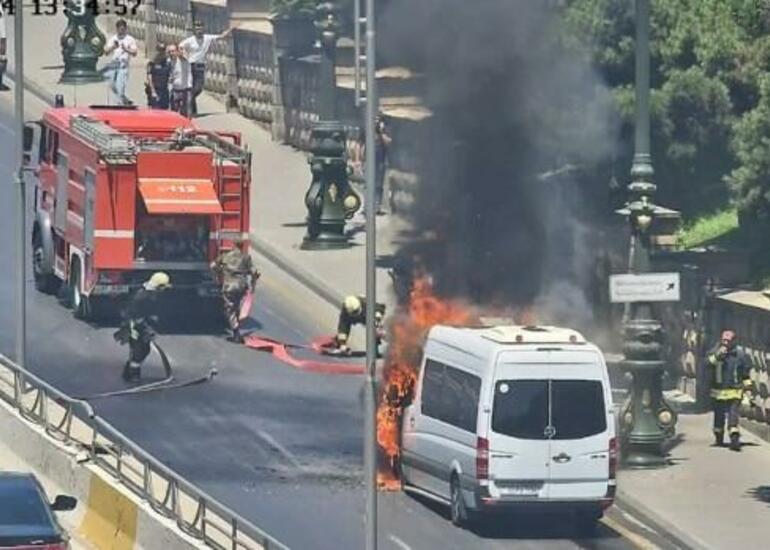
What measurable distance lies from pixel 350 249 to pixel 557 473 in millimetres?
16371

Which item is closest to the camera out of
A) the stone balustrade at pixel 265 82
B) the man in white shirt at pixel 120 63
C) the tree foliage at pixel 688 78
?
the tree foliage at pixel 688 78

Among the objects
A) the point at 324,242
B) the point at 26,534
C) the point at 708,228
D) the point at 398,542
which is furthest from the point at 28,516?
the point at 324,242

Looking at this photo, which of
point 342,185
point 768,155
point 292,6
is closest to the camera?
point 768,155

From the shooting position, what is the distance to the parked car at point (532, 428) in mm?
30594

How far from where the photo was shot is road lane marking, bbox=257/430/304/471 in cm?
3375

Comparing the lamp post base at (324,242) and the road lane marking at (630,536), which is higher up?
the lamp post base at (324,242)

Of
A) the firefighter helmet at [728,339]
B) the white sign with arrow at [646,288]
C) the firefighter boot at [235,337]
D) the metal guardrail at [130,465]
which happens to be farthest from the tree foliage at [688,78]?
the metal guardrail at [130,465]

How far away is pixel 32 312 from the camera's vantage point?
4228cm

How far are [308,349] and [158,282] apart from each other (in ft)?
7.88

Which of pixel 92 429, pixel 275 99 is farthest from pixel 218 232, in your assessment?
pixel 275 99

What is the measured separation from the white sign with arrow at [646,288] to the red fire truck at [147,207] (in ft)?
28.3

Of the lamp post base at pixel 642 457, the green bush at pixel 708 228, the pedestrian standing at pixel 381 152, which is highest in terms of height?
the pedestrian standing at pixel 381 152

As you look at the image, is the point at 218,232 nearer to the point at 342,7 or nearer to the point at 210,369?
the point at 210,369

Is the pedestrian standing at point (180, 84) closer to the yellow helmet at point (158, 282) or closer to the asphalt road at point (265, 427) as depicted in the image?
the asphalt road at point (265, 427)
